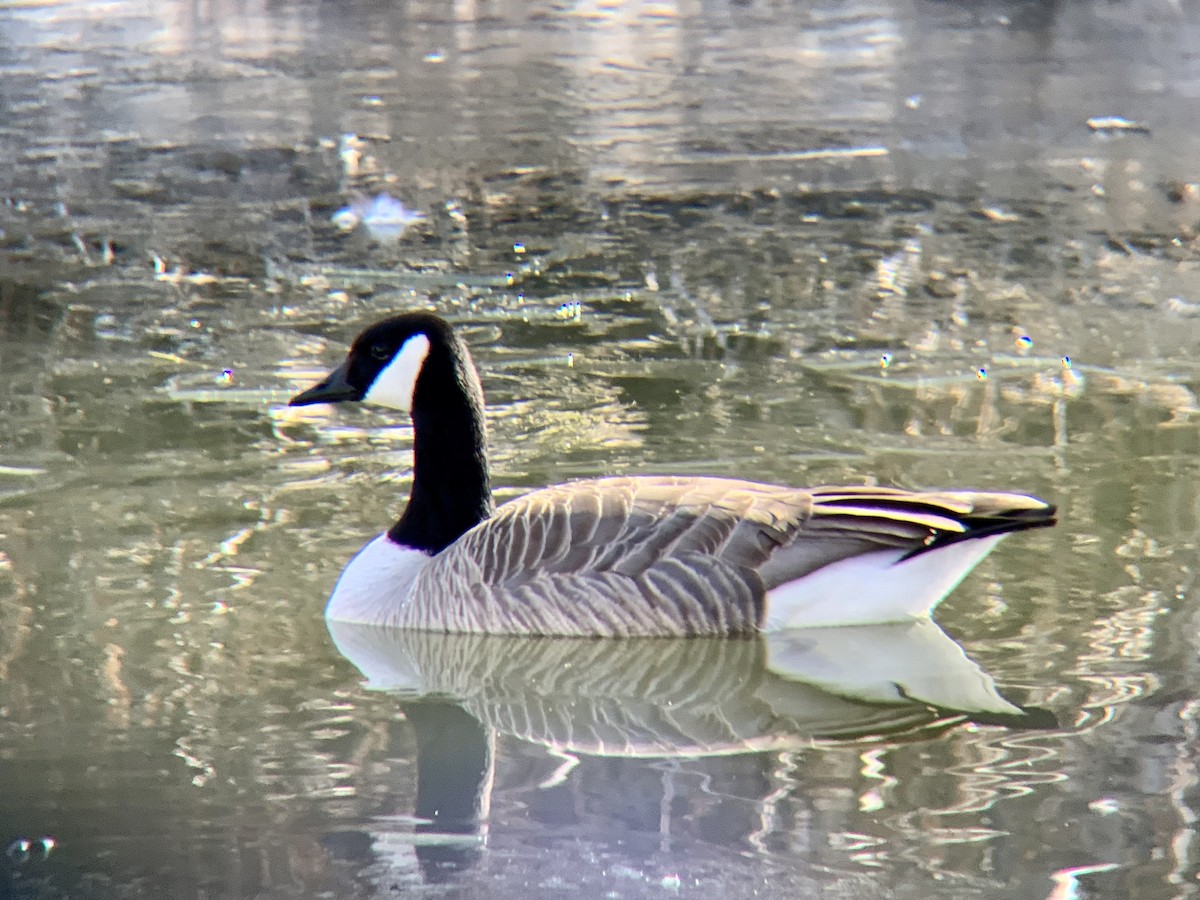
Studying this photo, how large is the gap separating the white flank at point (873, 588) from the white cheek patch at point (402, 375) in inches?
58.8

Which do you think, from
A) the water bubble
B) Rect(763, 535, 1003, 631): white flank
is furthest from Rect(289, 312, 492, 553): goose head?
the water bubble

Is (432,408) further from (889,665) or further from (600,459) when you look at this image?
(889,665)

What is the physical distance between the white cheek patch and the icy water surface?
2.23ft

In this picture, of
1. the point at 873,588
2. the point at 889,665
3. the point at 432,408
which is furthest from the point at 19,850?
the point at 873,588

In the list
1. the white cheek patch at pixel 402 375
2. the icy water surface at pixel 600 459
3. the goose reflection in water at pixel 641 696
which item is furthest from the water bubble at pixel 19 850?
the white cheek patch at pixel 402 375

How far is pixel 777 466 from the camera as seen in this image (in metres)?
7.62

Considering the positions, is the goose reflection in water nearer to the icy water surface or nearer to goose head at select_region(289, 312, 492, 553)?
the icy water surface

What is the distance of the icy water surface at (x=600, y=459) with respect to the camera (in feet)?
14.9

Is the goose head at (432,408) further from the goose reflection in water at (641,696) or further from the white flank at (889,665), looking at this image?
the white flank at (889,665)

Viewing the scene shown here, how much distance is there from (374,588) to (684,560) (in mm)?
1082

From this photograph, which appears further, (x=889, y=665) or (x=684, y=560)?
(x=684, y=560)

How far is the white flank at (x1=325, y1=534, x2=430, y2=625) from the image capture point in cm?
625

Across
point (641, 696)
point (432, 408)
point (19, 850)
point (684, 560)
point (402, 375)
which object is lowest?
point (641, 696)

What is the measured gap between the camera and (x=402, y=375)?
6.50 meters
